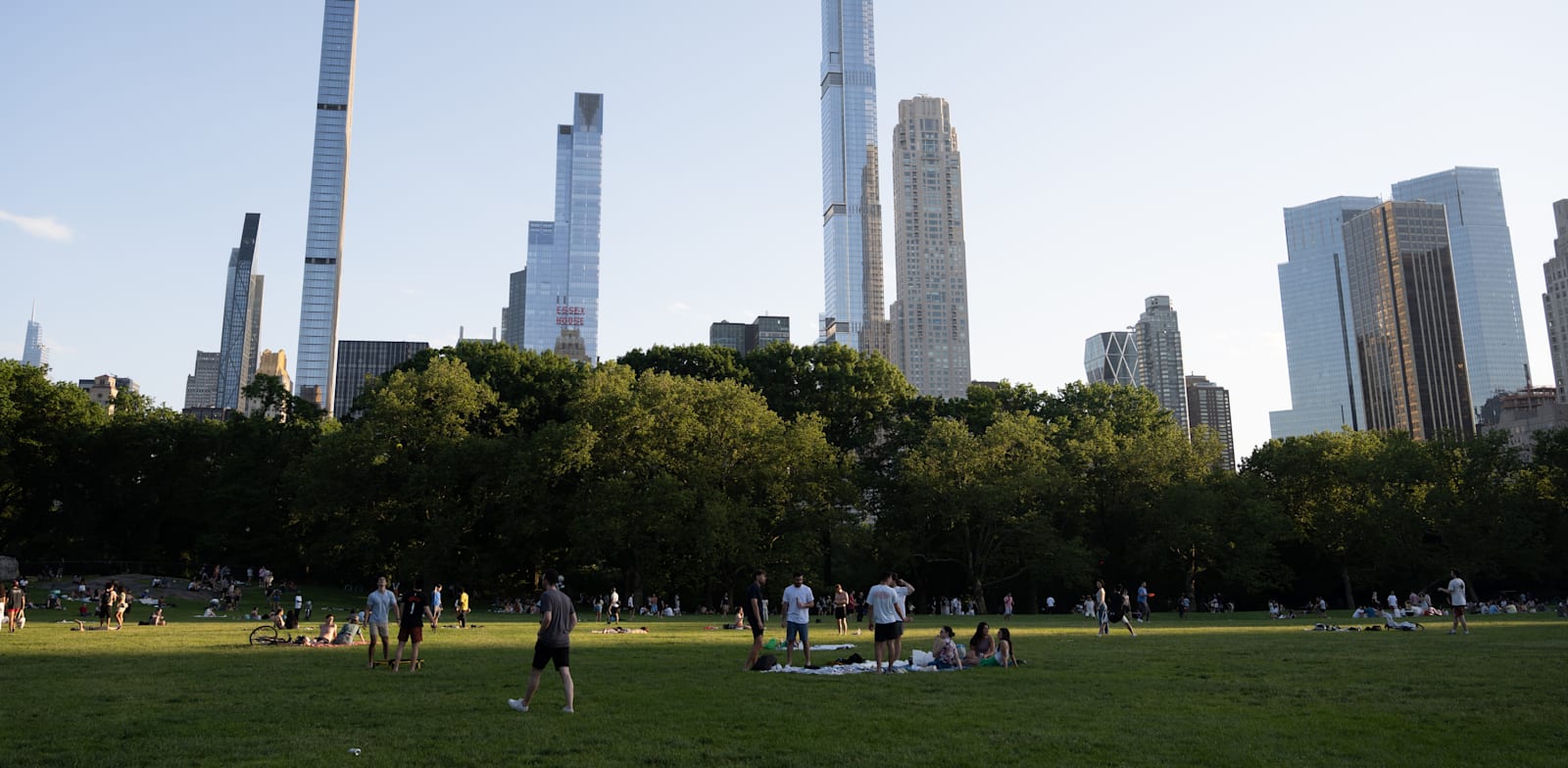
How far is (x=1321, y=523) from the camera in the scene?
63.4 metres

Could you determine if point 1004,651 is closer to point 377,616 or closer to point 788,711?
point 788,711

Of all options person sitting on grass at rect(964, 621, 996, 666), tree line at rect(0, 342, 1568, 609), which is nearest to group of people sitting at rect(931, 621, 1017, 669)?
person sitting on grass at rect(964, 621, 996, 666)

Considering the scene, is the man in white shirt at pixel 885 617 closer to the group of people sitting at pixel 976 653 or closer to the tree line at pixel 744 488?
the group of people sitting at pixel 976 653

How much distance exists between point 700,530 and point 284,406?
38430mm

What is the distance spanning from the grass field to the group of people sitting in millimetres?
718

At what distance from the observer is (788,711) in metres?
13.1

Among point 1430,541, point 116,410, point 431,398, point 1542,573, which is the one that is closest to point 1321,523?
point 1430,541

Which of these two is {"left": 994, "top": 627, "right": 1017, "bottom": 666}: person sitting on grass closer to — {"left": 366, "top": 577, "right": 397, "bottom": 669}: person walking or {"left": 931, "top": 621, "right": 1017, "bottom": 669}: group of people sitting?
{"left": 931, "top": 621, "right": 1017, "bottom": 669}: group of people sitting

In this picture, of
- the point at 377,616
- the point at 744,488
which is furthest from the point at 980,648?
the point at 744,488

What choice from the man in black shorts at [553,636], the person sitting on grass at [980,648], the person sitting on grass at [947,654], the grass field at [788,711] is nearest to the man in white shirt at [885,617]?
the grass field at [788,711]

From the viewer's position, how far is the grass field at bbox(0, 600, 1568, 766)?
10.2m

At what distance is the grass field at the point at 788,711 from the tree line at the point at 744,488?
32494mm

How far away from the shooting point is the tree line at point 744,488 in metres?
55.1

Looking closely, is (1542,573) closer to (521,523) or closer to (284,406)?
(521,523)
